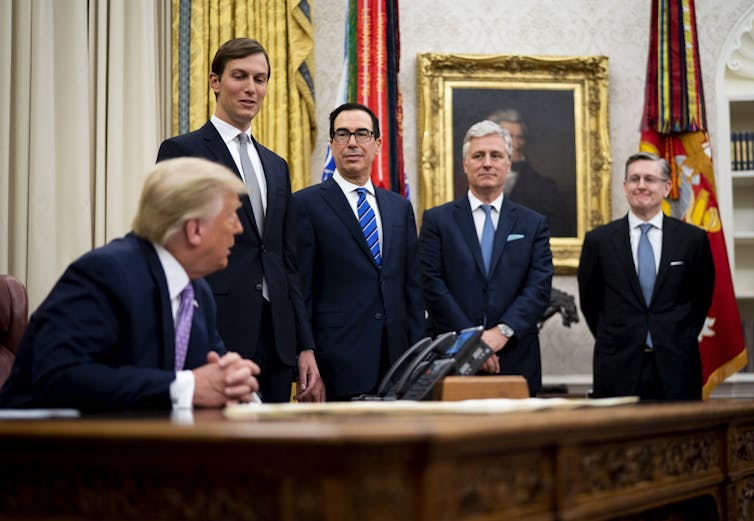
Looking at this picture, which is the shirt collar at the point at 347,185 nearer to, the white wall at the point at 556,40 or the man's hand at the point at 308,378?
the man's hand at the point at 308,378

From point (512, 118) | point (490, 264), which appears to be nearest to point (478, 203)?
point (490, 264)

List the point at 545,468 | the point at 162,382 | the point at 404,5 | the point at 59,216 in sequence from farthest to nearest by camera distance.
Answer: the point at 404,5 < the point at 59,216 < the point at 162,382 < the point at 545,468

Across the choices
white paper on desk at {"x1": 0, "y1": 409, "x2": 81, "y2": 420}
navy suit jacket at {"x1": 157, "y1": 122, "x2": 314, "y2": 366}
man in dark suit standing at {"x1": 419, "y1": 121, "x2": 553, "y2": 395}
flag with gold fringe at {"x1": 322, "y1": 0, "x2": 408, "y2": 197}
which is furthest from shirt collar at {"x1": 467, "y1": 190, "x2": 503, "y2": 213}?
white paper on desk at {"x1": 0, "y1": 409, "x2": 81, "y2": 420}

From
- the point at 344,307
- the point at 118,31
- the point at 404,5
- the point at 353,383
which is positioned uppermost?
the point at 404,5

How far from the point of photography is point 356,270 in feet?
13.5

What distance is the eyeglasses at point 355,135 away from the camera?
435 centimetres

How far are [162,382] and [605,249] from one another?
318 cm

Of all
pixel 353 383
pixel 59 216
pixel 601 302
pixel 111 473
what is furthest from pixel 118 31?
pixel 111 473

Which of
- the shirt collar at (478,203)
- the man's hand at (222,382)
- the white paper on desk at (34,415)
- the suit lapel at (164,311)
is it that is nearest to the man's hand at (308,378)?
the shirt collar at (478,203)

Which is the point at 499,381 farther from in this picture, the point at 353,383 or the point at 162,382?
the point at 353,383

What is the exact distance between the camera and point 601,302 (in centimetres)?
502

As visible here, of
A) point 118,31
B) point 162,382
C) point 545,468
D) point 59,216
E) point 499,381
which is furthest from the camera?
point 118,31

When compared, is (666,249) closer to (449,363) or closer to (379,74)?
(379,74)

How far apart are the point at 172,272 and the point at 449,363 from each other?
741mm
